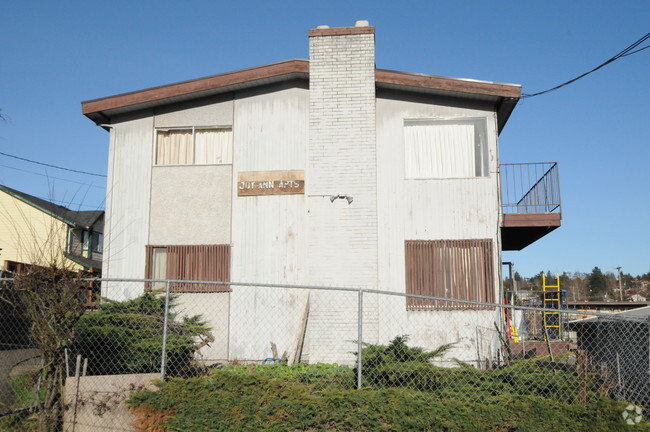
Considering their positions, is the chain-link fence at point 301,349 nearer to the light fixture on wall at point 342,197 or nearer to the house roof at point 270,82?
the light fixture on wall at point 342,197

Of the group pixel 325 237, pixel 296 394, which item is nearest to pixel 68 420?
pixel 296 394

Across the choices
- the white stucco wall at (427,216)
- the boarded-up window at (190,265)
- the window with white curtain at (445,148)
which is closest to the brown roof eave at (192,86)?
the white stucco wall at (427,216)

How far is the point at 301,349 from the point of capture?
1140 centimetres

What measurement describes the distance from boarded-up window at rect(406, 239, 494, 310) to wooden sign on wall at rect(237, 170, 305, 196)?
9.01ft

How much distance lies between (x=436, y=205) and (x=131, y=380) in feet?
23.4

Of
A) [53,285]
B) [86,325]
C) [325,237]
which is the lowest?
[86,325]

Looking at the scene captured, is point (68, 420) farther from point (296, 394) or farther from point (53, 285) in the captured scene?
point (296, 394)

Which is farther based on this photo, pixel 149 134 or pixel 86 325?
pixel 149 134

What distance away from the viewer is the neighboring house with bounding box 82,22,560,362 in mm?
11539

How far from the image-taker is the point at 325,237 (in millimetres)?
11625

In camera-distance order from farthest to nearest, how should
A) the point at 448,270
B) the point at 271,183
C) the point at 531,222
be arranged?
the point at 271,183, the point at 531,222, the point at 448,270

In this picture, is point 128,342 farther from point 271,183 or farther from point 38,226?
point 38,226

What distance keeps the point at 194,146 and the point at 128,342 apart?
568 centimetres

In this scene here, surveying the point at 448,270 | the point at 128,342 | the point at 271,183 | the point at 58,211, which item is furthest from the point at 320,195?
the point at 58,211
